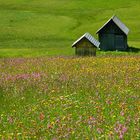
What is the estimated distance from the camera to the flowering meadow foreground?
27.9 feet

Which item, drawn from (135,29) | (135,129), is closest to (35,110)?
(135,129)

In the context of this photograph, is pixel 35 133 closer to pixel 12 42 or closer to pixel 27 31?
pixel 12 42

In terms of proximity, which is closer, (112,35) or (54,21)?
(112,35)

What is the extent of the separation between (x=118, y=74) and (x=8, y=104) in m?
5.43

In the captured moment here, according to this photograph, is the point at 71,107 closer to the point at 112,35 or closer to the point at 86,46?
the point at 86,46

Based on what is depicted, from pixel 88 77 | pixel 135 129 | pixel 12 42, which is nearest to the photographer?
pixel 135 129

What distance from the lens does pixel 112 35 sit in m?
60.7

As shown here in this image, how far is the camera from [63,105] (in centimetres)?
1123

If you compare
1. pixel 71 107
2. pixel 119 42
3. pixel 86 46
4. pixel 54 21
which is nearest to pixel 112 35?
pixel 119 42

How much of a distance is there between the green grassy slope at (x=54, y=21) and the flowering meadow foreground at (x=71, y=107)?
3598 centimetres


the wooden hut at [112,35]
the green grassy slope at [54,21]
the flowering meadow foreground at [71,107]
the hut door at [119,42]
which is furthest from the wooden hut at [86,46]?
the flowering meadow foreground at [71,107]

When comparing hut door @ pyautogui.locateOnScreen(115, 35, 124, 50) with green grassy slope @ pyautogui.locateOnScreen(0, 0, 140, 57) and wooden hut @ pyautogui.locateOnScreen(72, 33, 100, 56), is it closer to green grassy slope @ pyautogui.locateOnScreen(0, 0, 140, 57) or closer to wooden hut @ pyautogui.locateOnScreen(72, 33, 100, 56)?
green grassy slope @ pyautogui.locateOnScreen(0, 0, 140, 57)

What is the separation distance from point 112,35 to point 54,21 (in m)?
28.3

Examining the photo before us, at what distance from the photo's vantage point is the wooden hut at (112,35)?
59.4 metres
